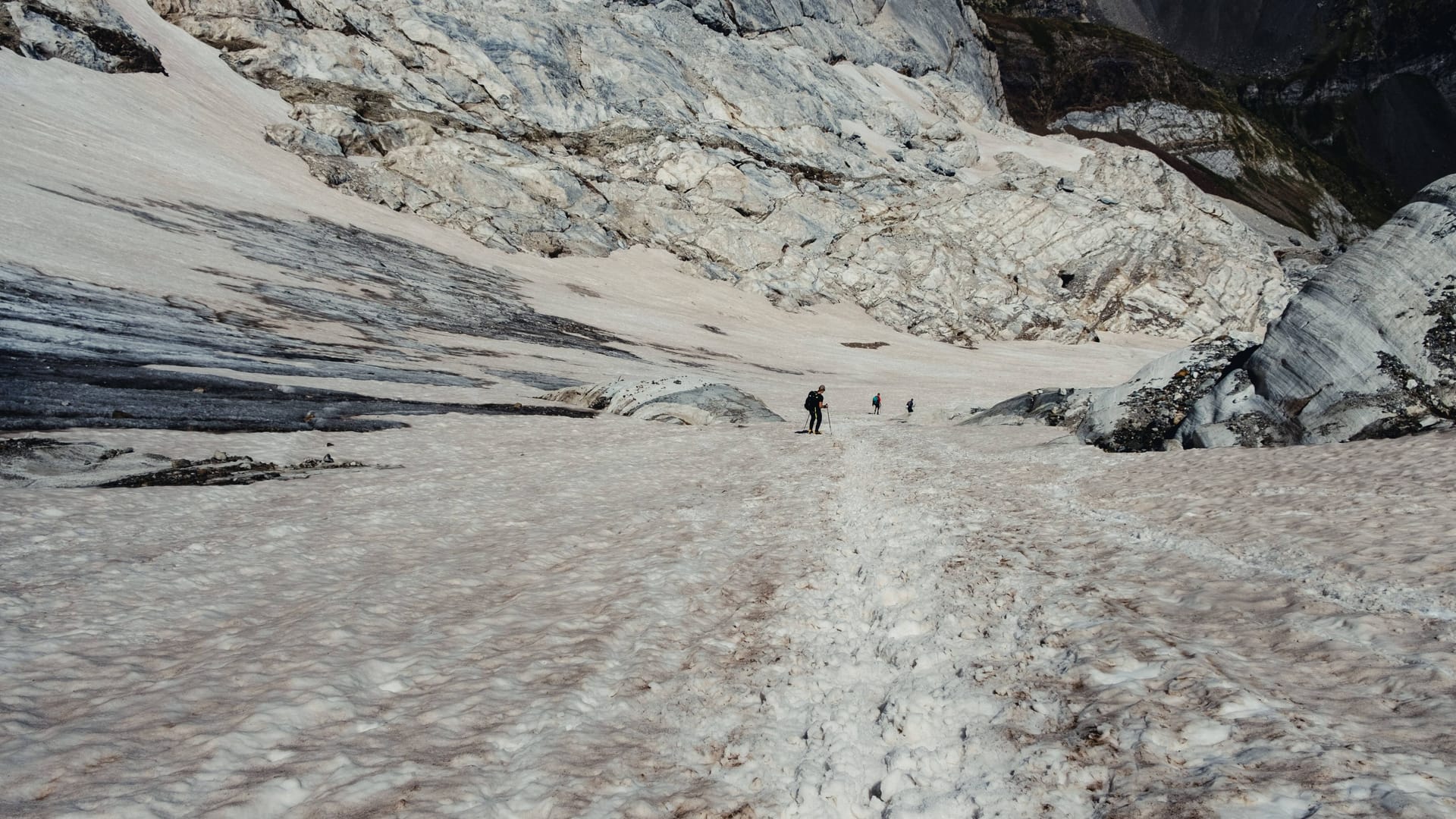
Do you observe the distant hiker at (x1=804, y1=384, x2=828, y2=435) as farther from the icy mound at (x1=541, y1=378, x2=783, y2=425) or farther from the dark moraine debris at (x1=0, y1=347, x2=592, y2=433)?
the dark moraine debris at (x1=0, y1=347, x2=592, y2=433)

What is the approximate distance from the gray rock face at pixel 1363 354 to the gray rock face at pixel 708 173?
2898 inches

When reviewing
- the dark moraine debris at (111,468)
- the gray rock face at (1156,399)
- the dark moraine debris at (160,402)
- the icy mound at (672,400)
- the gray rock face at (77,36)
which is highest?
the gray rock face at (77,36)

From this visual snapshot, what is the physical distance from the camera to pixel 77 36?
70.8 meters

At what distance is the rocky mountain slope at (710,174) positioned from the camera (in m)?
87.2

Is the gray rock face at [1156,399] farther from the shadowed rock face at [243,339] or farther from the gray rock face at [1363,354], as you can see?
the shadowed rock face at [243,339]

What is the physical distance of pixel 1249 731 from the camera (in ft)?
17.1

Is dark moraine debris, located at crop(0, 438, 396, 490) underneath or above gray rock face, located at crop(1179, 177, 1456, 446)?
underneath

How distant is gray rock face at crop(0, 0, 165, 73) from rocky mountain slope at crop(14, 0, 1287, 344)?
13197 mm

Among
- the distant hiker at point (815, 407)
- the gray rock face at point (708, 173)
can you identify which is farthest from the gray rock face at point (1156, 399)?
the gray rock face at point (708, 173)

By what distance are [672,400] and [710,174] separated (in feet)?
255

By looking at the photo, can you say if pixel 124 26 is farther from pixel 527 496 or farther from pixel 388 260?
pixel 527 496

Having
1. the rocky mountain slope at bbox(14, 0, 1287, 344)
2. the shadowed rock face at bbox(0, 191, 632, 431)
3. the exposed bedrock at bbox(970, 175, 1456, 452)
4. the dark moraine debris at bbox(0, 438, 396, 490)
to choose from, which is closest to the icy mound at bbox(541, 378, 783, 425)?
the shadowed rock face at bbox(0, 191, 632, 431)

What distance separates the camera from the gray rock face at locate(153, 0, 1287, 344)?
87.3 m

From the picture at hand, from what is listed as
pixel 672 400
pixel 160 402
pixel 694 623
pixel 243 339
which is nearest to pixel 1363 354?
pixel 694 623
